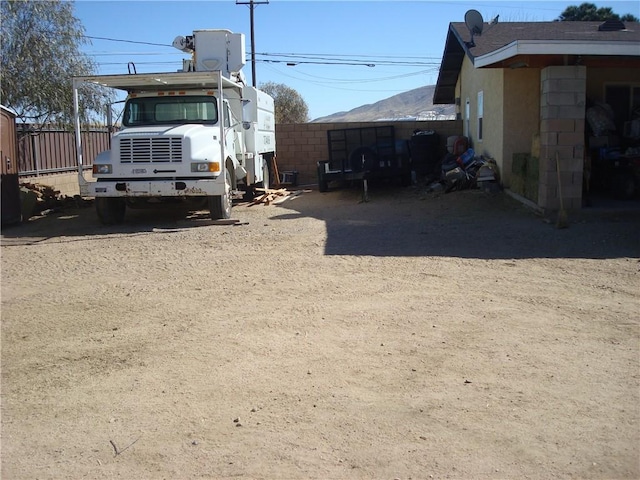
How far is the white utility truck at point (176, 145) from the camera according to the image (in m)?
12.4

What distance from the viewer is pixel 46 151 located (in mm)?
19719

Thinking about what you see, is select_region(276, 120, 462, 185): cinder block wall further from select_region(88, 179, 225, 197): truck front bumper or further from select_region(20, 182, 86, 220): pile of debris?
select_region(88, 179, 225, 197): truck front bumper

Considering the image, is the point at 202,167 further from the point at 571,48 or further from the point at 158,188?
the point at 571,48

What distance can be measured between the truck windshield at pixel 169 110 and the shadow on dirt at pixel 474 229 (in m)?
2.61

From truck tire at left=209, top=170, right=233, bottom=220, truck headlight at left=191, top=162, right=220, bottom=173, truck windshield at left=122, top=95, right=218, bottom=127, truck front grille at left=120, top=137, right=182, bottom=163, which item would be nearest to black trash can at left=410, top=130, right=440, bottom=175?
truck windshield at left=122, top=95, right=218, bottom=127

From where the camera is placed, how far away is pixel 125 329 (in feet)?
21.4

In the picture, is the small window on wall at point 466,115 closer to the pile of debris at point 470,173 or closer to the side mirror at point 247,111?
the pile of debris at point 470,173

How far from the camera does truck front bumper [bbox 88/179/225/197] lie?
12.4 m

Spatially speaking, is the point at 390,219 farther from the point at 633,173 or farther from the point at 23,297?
the point at 23,297

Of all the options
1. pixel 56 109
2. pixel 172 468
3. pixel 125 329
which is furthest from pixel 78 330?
pixel 56 109

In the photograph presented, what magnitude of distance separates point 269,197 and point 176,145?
4.83m

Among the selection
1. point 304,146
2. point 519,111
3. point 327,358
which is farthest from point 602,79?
point 327,358

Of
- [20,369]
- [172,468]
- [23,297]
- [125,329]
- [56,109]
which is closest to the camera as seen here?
[172,468]

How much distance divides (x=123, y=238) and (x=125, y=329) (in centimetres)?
533
